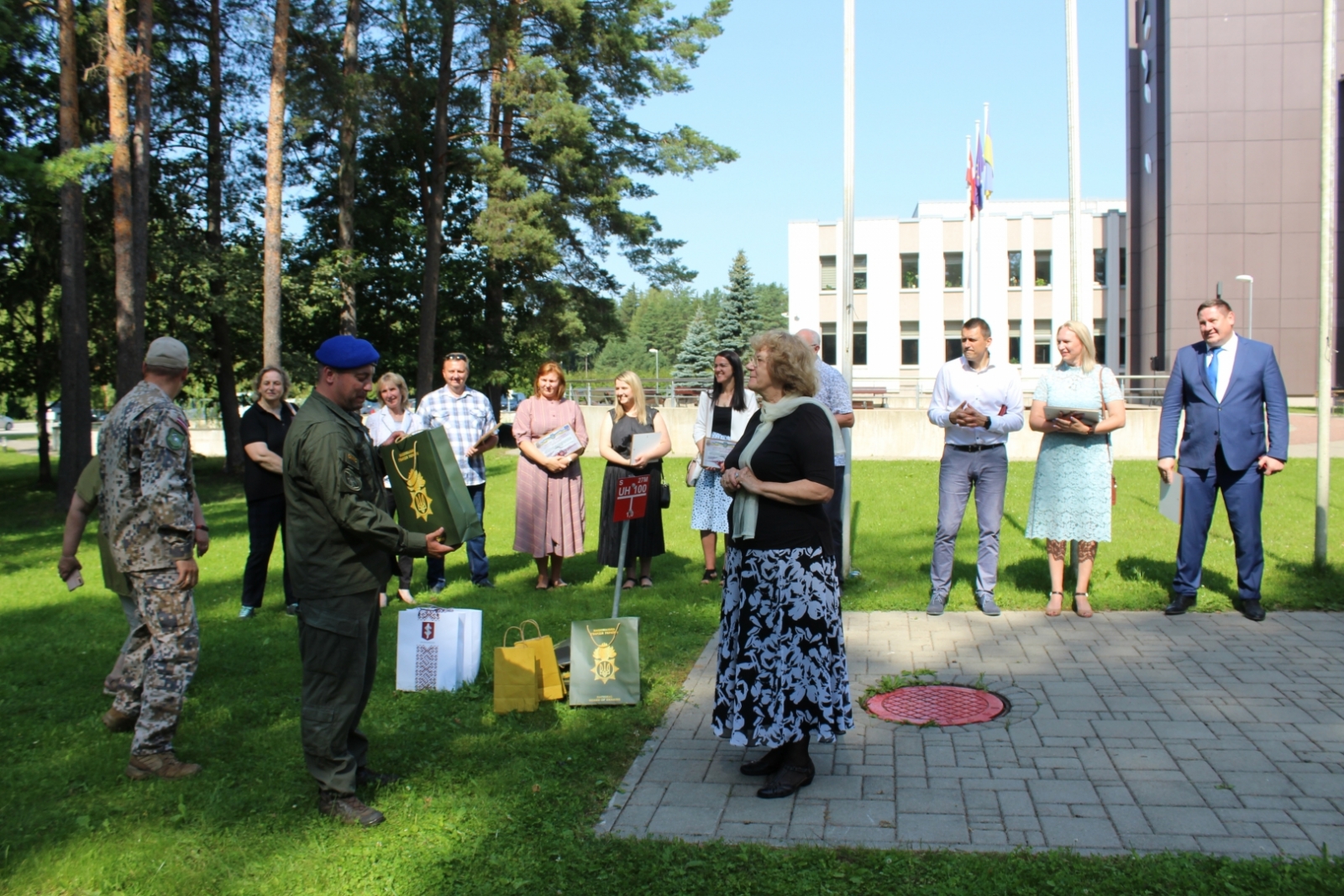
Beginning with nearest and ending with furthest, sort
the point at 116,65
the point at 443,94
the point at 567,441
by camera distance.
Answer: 1. the point at 567,441
2. the point at 116,65
3. the point at 443,94

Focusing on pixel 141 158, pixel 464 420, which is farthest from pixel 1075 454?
pixel 141 158

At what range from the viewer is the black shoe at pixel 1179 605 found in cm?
784

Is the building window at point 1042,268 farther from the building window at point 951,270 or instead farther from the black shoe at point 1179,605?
the black shoe at point 1179,605

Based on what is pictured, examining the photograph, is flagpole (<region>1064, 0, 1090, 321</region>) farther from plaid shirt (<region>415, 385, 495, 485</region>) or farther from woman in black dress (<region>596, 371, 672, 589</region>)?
plaid shirt (<region>415, 385, 495, 485</region>)

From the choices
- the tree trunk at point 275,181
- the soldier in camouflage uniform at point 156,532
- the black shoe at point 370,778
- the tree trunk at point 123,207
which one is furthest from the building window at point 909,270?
the black shoe at point 370,778

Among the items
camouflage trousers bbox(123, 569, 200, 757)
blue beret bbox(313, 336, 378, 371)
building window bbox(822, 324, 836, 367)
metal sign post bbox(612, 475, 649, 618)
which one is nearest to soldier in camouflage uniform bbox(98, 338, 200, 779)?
camouflage trousers bbox(123, 569, 200, 757)

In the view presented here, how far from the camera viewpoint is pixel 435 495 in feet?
14.6

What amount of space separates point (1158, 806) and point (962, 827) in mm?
824

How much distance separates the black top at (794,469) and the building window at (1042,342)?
5131 cm

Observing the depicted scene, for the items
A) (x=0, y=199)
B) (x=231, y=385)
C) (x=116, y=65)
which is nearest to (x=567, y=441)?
(x=0, y=199)

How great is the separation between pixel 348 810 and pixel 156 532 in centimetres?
161

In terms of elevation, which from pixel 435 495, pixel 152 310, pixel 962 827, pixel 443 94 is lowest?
pixel 962 827

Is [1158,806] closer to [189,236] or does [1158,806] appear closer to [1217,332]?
[1217,332]

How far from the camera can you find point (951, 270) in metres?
52.7
